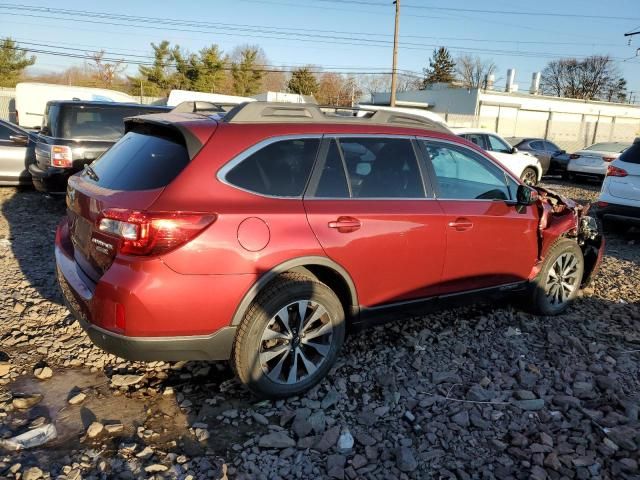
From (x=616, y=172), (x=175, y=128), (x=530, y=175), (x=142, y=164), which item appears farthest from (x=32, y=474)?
(x=530, y=175)

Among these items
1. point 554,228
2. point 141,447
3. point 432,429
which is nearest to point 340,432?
point 432,429

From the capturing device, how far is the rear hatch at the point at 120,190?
2673mm

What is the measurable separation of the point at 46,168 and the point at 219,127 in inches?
219

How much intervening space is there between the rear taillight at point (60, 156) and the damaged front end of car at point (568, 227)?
20.8 feet

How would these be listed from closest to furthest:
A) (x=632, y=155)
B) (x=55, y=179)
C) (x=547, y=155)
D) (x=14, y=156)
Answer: (x=55, y=179) < (x=632, y=155) < (x=14, y=156) < (x=547, y=155)

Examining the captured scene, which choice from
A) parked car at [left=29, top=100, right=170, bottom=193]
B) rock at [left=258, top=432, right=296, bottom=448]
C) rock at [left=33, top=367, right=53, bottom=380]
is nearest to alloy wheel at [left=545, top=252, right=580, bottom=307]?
rock at [left=258, top=432, right=296, bottom=448]

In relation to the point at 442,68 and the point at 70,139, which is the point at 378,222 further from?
the point at 442,68

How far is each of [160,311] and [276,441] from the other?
97cm

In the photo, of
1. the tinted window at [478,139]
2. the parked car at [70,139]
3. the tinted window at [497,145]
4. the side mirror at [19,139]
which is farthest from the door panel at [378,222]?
the tinted window at [497,145]

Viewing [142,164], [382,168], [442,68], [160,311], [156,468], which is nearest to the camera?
[156,468]

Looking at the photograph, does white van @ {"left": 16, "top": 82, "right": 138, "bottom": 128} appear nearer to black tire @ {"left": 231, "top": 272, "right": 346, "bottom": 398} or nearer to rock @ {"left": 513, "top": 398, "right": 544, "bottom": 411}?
black tire @ {"left": 231, "top": 272, "right": 346, "bottom": 398}

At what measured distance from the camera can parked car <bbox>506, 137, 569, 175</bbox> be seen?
17719mm

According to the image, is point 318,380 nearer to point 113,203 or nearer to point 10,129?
point 113,203

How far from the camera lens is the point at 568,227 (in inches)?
185
